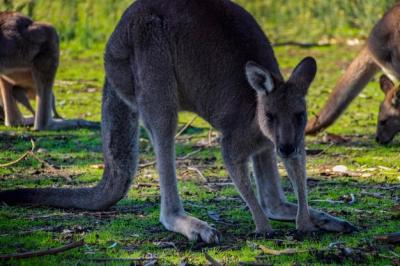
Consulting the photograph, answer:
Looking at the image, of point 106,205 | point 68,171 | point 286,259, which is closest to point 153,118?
point 106,205

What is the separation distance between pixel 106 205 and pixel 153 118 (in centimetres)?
74

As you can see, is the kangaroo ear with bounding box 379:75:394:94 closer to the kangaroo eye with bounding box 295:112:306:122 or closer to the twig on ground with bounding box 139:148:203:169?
the twig on ground with bounding box 139:148:203:169

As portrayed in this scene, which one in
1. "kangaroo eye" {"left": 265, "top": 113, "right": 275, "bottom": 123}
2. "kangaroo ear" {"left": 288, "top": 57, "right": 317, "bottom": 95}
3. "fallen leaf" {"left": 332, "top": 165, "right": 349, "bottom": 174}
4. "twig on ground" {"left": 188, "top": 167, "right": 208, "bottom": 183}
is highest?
"kangaroo ear" {"left": 288, "top": 57, "right": 317, "bottom": 95}

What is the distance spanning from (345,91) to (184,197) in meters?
3.08

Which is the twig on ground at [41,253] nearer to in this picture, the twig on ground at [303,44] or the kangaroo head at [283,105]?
the kangaroo head at [283,105]

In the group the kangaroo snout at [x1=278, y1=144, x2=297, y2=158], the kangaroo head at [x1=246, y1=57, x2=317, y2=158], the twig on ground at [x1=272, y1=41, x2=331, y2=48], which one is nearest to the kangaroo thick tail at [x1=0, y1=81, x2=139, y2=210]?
the kangaroo head at [x1=246, y1=57, x2=317, y2=158]

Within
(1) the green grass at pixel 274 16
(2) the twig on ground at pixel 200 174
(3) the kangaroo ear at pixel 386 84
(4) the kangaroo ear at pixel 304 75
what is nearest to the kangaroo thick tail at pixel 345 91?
(3) the kangaroo ear at pixel 386 84

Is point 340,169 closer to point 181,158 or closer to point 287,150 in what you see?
point 181,158

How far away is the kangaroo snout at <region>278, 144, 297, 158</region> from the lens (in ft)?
14.4

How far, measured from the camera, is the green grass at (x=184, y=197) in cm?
430

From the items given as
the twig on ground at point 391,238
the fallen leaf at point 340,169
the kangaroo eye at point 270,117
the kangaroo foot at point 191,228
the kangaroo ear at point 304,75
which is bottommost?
the fallen leaf at point 340,169

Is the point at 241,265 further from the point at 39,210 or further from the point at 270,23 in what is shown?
the point at 270,23

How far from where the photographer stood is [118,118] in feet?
17.4

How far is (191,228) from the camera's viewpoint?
4570mm
